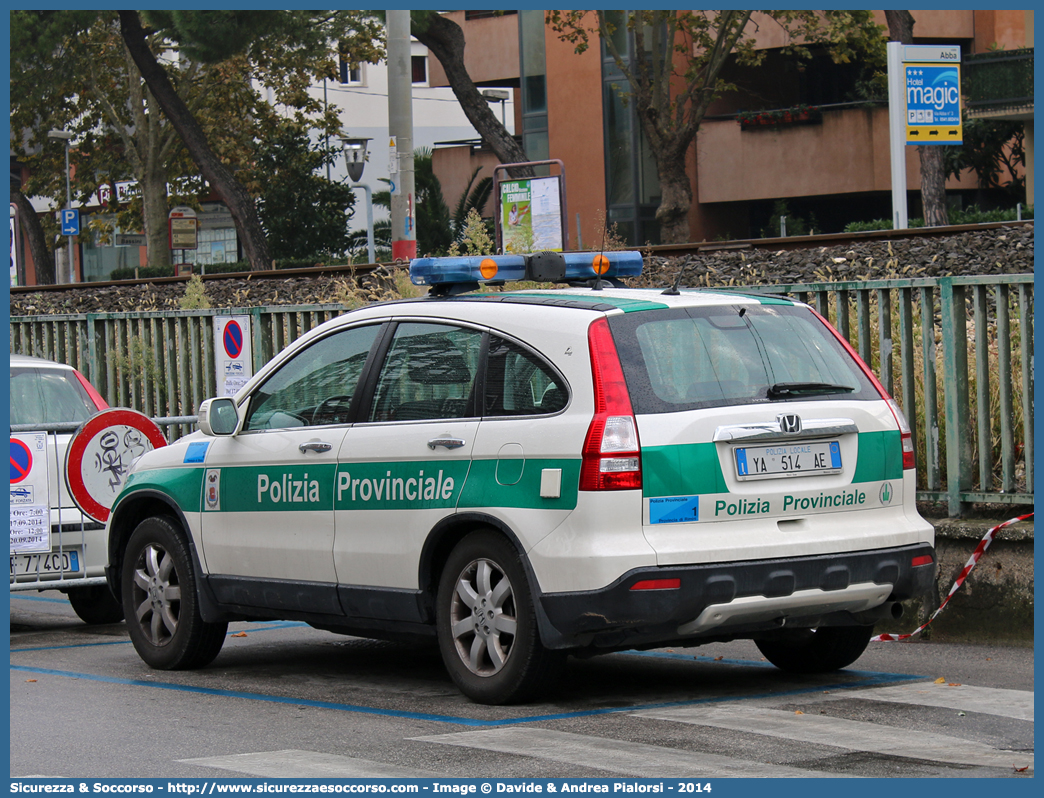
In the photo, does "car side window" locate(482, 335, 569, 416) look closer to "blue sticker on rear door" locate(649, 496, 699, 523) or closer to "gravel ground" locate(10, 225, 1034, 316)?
"blue sticker on rear door" locate(649, 496, 699, 523)

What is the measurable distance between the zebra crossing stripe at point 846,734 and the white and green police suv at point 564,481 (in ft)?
1.08

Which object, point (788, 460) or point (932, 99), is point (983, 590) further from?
point (932, 99)

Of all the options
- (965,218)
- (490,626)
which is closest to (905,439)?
(490,626)

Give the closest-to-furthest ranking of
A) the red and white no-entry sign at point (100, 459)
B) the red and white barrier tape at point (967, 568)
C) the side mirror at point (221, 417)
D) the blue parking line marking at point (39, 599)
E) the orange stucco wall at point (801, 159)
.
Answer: the side mirror at point (221, 417)
the red and white barrier tape at point (967, 568)
the red and white no-entry sign at point (100, 459)
the blue parking line marking at point (39, 599)
the orange stucco wall at point (801, 159)

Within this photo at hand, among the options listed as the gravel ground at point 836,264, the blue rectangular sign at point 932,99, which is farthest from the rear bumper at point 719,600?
the blue rectangular sign at point 932,99

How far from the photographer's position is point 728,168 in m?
43.4

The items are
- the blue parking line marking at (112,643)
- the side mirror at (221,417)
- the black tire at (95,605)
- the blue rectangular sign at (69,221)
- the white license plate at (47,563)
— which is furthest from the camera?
A: the blue rectangular sign at (69,221)

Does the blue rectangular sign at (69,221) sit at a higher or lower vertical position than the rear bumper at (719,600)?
higher

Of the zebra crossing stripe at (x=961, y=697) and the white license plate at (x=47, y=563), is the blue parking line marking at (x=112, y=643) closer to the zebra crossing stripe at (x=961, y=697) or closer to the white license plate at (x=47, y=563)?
the white license plate at (x=47, y=563)

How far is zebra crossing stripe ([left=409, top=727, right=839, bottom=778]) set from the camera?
5453 millimetres

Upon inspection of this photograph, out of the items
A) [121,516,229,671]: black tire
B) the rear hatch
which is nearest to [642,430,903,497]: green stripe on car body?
the rear hatch

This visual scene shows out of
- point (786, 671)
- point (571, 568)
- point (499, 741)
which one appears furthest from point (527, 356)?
point (786, 671)

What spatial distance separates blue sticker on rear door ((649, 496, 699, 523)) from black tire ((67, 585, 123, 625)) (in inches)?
211

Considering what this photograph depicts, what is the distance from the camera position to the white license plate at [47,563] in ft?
32.0
